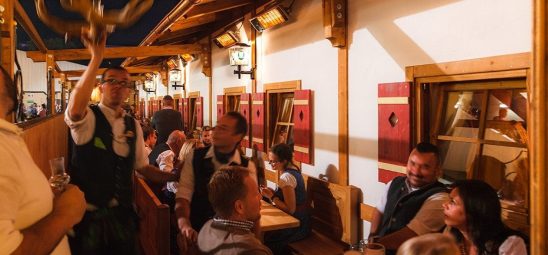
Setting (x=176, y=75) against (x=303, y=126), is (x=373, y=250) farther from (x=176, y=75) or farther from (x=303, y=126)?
(x=176, y=75)

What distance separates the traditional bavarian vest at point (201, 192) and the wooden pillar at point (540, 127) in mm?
1854

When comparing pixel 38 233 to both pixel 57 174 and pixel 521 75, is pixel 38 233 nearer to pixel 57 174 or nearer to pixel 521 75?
pixel 57 174

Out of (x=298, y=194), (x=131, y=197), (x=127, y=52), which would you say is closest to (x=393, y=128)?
(x=298, y=194)

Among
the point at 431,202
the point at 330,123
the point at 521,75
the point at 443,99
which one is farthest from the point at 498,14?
the point at 330,123

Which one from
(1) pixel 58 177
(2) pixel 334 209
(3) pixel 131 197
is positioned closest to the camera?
(1) pixel 58 177

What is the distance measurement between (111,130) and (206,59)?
775 centimetres

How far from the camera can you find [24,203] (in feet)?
4.46

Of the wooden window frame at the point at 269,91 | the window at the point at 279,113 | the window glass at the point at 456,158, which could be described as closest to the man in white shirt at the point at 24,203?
the window glass at the point at 456,158

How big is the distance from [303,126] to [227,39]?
10.6 feet

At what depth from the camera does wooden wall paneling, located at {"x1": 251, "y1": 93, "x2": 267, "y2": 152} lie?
7410mm

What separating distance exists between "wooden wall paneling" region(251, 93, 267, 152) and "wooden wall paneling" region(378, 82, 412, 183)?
10.4 ft

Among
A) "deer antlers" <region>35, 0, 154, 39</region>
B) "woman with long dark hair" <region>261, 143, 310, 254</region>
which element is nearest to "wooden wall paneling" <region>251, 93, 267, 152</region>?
"woman with long dark hair" <region>261, 143, 310, 254</region>

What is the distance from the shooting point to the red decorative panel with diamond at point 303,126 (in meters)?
6.02

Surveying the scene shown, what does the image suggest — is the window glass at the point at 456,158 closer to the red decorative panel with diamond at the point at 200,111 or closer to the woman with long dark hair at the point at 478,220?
the woman with long dark hair at the point at 478,220
